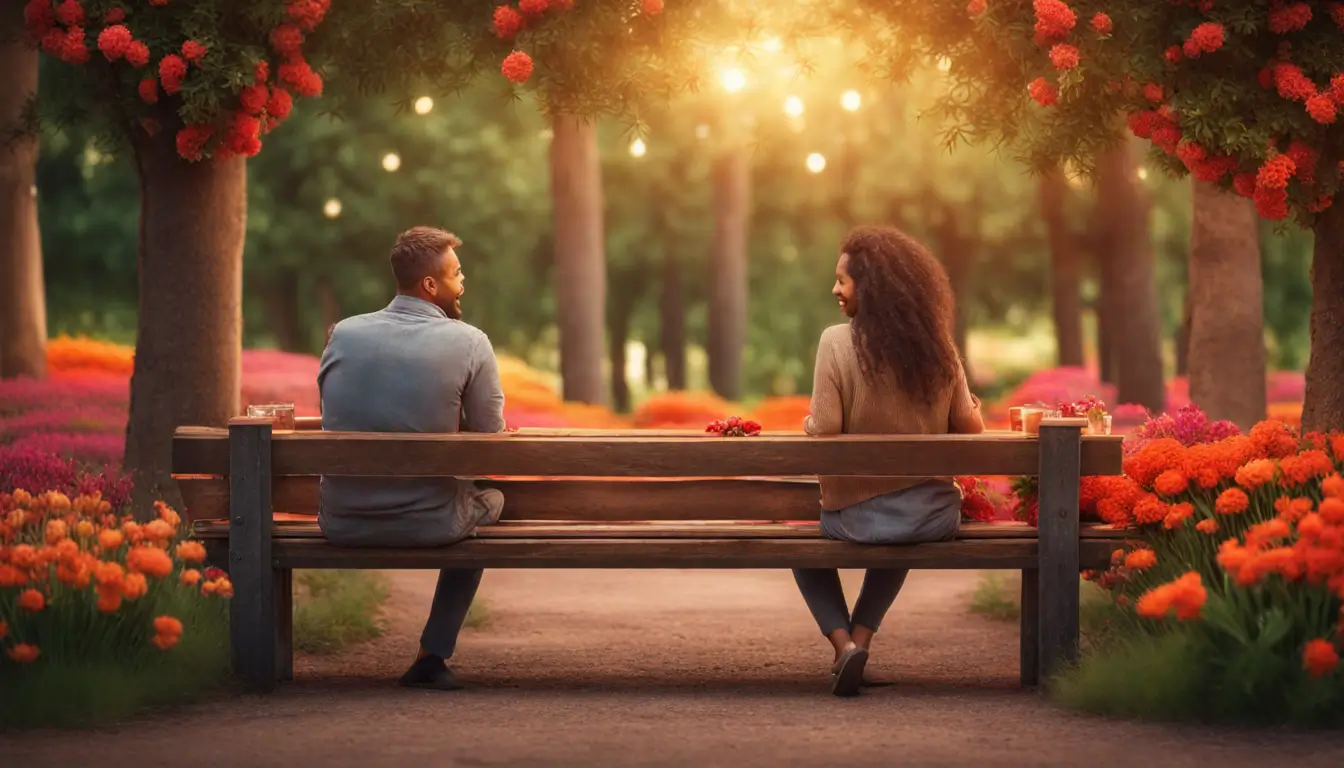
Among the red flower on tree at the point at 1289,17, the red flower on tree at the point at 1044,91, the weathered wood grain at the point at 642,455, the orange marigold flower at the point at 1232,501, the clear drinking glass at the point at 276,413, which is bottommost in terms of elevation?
the orange marigold flower at the point at 1232,501

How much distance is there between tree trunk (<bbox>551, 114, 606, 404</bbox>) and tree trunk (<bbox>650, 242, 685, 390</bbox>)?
10640mm

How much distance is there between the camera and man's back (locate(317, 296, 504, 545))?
6.93 m

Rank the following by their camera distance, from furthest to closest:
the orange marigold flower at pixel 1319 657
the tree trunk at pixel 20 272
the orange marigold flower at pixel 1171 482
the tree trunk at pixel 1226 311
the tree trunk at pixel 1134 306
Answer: the tree trunk at pixel 1134 306, the tree trunk at pixel 20 272, the tree trunk at pixel 1226 311, the orange marigold flower at pixel 1171 482, the orange marigold flower at pixel 1319 657

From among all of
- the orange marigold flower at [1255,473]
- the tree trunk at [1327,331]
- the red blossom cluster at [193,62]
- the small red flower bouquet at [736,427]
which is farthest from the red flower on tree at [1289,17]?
the red blossom cluster at [193,62]

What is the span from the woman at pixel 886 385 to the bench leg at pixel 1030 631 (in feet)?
1.73

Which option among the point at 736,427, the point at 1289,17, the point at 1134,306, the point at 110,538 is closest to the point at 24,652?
the point at 110,538

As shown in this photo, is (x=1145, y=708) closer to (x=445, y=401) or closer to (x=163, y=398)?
(x=445, y=401)

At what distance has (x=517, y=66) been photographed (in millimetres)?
8984

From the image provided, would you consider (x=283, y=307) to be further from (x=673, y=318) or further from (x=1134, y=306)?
(x=1134, y=306)

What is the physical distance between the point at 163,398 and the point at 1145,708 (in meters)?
5.85

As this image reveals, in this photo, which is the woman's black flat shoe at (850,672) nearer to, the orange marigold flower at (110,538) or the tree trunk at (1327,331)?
the orange marigold flower at (110,538)

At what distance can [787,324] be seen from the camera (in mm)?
38406

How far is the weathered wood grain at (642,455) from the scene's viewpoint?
6.82 meters

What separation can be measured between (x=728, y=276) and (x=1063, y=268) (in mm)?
4994
